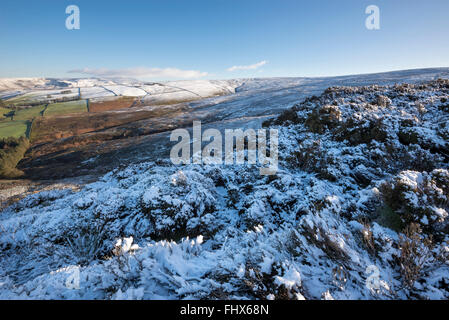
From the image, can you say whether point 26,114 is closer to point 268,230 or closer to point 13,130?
point 13,130

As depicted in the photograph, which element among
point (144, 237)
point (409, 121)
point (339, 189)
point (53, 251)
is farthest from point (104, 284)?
point (409, 121)

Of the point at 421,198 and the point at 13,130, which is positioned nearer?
the point at 421,198

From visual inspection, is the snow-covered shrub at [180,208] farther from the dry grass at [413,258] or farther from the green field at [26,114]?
the green field at [26,114]

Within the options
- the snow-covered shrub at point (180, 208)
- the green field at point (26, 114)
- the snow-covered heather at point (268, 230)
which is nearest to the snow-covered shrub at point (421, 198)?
the snow-covered heather at point (268, 230)

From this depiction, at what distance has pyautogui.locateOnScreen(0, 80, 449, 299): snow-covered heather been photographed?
8.61 ft

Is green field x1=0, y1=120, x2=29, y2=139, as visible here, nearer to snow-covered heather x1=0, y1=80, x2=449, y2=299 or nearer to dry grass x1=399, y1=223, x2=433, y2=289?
snow-covered heather x1=0, y1=80, x2=449, y2=299

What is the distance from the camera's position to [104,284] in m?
2.75

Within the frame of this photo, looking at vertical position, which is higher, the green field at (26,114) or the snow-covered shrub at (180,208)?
the green field at (26,114)

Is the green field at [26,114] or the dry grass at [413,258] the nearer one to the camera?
the dry grass at [413,258]

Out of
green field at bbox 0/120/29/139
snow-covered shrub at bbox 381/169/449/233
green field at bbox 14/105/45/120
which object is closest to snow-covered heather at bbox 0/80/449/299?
snow-covered shrub at bbox 381/169/449/233

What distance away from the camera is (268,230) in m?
4.82

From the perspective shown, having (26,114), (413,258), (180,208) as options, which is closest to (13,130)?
(26,114)

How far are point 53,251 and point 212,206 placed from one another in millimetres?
4480

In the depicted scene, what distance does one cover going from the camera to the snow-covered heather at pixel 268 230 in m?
2.62
